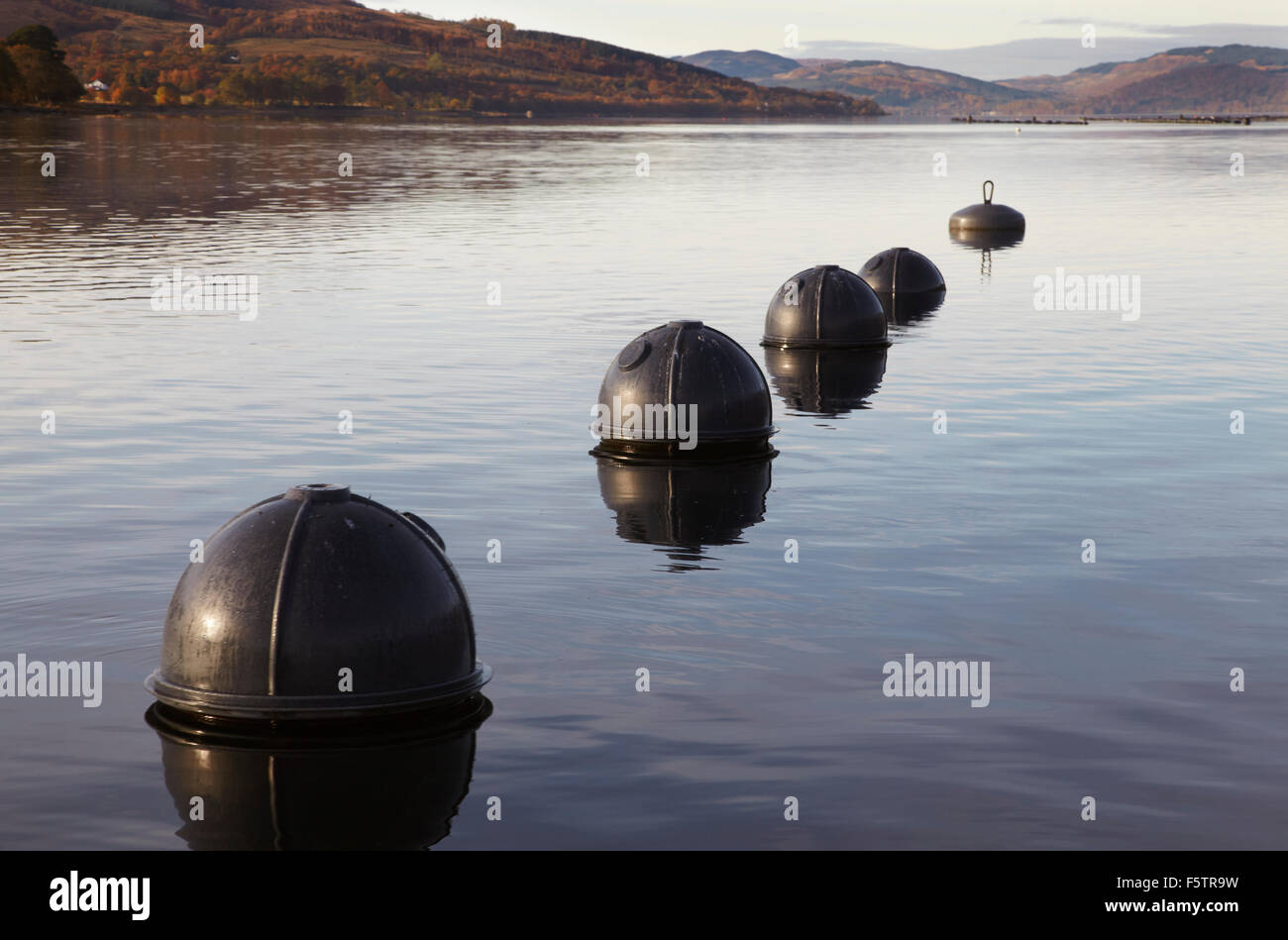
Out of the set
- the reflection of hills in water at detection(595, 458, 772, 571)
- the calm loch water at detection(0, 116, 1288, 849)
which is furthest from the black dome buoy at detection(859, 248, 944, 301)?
the reflection of hills in water at detection(595, 458, 772, 571)

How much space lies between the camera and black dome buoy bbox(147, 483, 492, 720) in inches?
398

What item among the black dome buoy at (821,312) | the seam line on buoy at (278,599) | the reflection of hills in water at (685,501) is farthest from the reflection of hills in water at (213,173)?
the seam line on buoy at (278,599)

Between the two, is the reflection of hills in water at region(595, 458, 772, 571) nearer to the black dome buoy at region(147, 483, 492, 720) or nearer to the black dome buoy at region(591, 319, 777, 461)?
the black dome buoy at region(591, 319, 777, 461)

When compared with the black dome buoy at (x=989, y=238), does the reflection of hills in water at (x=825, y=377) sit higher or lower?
lower

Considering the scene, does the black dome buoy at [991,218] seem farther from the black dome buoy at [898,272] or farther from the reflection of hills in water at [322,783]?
the reflection of hills in water at [322,783]

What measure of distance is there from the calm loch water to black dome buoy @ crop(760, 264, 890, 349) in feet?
2.91

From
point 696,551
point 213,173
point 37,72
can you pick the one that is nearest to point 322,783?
point 696,551

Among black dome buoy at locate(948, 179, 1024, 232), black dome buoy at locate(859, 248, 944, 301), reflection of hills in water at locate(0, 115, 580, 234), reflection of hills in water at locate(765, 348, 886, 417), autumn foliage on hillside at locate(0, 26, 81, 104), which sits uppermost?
autumn foliage on hillside at locate(0, 26, 81, 104)

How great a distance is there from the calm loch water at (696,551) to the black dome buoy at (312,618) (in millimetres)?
366

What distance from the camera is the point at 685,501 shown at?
17.9 meters

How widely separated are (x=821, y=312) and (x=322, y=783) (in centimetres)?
2067

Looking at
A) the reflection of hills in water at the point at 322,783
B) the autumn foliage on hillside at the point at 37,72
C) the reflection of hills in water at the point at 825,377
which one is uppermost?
the autumn foliage on hillside at the point at 37,72

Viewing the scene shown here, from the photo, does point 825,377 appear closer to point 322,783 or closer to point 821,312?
point 821,312

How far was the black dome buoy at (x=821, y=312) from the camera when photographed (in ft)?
96.5
